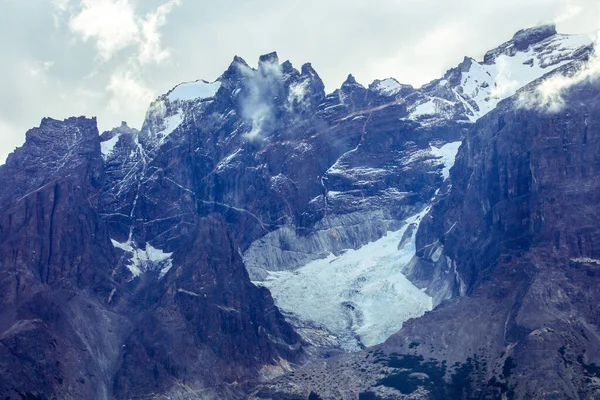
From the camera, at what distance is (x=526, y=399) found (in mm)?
198375

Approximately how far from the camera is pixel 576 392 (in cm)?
19625

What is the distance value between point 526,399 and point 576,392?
9256 mm
